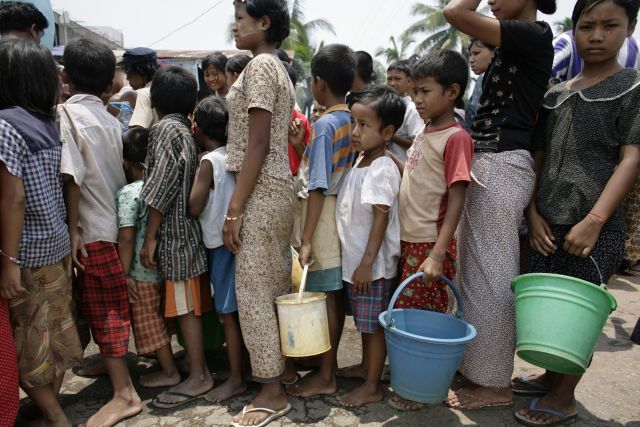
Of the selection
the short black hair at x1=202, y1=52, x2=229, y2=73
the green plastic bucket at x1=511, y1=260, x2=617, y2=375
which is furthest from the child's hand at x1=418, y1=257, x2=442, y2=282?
the short black hair at x1=202, y1=52, x2=229, y2=73

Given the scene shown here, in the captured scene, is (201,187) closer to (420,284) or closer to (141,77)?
(420,284)

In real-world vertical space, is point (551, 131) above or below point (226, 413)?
above

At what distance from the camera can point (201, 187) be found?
2566 millimetres

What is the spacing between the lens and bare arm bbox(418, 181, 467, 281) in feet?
7.29

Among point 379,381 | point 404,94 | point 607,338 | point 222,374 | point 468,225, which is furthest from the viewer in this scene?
point 404,94

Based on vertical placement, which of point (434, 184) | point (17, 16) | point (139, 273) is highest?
point (17, 16)

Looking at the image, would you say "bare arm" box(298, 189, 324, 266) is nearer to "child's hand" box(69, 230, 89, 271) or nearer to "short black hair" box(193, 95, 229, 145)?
"short black hair" box(193, 95, 229, 145)

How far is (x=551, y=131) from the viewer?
237 cm

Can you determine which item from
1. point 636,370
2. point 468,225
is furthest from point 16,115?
point 636,370

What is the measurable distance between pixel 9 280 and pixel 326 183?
1.51 meters

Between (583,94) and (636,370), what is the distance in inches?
77.0

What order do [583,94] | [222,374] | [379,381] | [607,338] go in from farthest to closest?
[607,338], [222,374], [379,381], [583,94]

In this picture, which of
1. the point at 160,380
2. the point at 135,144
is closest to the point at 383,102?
the point at 135,144

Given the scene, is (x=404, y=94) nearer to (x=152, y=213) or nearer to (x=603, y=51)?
(x=603, y=51)
